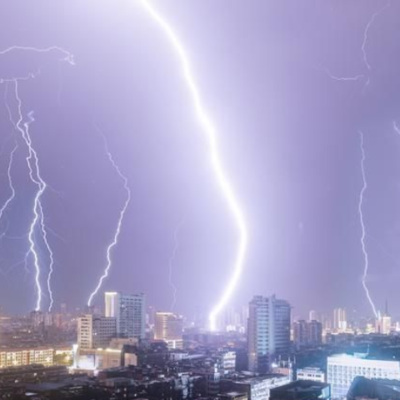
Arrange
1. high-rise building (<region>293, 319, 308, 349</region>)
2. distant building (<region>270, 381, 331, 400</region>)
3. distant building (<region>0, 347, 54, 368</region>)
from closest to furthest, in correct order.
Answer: distant building (<region>270, 381, 331, 400</region>) → distant building (<region>0, 347, 54, 368</region>) → high-rise building (<region>293, 319, 308, 349</region>)

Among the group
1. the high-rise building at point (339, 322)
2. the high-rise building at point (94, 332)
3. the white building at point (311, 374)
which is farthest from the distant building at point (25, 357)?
the high-rise building at point (339, 322)

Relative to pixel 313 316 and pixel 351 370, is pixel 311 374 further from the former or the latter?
pixel 313 316

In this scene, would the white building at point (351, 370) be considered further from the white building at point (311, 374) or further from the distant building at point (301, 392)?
the distant building at point (301, 392)

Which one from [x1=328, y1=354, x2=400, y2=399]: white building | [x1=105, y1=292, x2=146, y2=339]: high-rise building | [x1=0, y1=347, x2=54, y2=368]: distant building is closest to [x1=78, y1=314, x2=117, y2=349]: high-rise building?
[x1=105, y1=292, x2=146, y2=339]: high-rise building

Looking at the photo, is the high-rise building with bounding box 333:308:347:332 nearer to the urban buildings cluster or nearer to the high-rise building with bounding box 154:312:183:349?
the urban buildings cluster

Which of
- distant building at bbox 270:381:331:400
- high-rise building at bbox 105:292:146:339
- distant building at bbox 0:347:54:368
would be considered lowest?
distant building at bbox 0:347:54:368

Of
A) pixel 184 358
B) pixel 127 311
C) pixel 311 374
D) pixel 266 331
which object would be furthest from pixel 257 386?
pixel 127 311

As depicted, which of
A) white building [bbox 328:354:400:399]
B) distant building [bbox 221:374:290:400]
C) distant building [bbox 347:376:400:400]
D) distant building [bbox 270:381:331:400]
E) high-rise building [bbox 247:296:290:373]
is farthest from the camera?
high-rise building [bbox 247:296:290:373]
